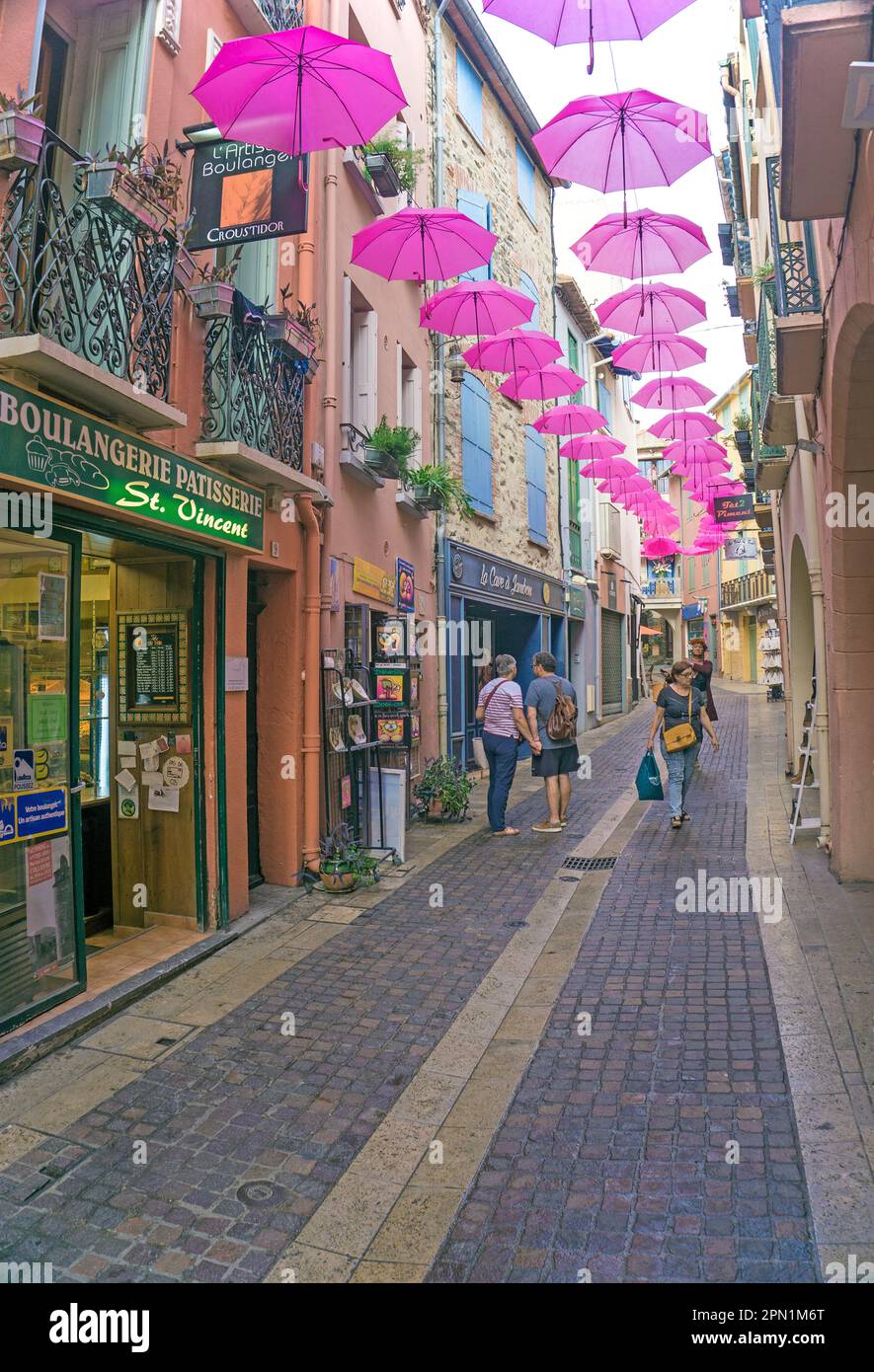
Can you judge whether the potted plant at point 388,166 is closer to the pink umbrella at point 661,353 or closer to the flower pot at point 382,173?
the flower pot at point 382,173

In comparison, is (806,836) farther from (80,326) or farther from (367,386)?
(80,326)

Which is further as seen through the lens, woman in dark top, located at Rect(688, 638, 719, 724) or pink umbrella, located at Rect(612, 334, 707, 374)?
woman in dark top, located at Rect(688, 638, 719, 724)

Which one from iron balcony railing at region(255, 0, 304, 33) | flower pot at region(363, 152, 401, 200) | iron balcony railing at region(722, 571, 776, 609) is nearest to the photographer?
iron balcony railing at region(255, 0, 304, 33)

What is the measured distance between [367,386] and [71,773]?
6031 millimetres

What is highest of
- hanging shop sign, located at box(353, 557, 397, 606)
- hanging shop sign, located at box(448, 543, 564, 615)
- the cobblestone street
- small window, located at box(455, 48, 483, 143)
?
small window, located at box(455, 48, 483, 143)

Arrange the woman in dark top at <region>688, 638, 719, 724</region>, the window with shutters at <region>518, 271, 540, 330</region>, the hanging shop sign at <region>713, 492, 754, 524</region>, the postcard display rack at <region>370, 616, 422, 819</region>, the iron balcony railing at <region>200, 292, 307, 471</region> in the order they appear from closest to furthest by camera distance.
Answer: the iron balcony railing at <region>200, 292, 307, 471</region>
the postcard display rack at <region>370, 616, 422, 819</region>
the woman in dark top at <region>688, 638, 719, 724</region>
the window with shutters at <region>518, 271, 540, 330</region>
the hanging shop sign at <region>713, 492, 754, 524</region>

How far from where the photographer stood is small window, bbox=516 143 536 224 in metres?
15.9

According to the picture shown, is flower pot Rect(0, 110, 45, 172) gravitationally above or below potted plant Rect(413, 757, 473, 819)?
above

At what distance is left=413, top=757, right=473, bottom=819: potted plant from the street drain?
6671 mm

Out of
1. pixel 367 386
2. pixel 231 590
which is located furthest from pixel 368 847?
pixel 367 386

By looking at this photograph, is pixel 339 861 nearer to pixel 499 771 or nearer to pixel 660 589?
pixel 499 771

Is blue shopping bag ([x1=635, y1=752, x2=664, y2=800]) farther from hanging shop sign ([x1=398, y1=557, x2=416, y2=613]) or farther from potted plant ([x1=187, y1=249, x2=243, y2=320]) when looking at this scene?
potted plant ([x1=187, y1=249, x2=243, y2=320])

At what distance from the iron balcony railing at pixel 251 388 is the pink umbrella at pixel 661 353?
5.50 metres

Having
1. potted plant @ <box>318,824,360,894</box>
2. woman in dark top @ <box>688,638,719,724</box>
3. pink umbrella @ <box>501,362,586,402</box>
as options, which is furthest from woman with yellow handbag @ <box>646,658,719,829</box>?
pink umbrella @ <box>501,362,586,402</box>
